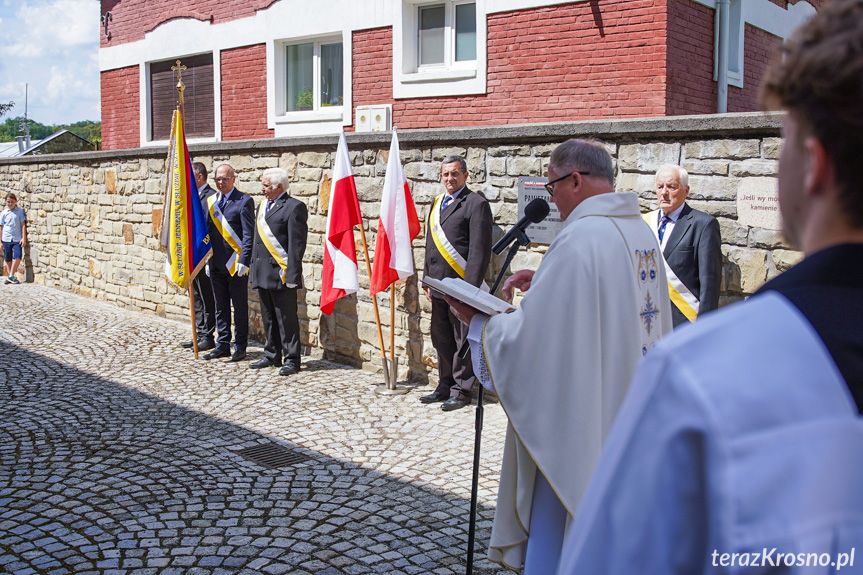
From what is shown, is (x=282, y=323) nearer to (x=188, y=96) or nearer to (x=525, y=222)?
(x=525, y=222)

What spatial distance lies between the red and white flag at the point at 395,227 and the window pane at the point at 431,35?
470 cm

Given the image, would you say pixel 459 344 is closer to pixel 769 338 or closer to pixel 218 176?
pixel 218 176

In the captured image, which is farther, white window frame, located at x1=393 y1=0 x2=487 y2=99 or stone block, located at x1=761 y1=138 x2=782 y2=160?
white window frame, located at x1=393 y1=0 x2=487 y2=99

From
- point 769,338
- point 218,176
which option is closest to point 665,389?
point 769,338

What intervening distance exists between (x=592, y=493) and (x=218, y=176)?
877cm

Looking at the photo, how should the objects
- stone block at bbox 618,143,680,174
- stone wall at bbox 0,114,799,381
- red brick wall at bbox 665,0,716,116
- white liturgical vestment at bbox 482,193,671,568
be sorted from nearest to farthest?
white liturgical vestment at bbox 482,193,671,568, stone wall at bbox 0,114,799,381, stone block at bbox 618,143,680,174, red brick wall at bbox 665,0,716,116

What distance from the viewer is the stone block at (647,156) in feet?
20.1

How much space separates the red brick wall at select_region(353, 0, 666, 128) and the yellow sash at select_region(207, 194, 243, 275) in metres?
3.70

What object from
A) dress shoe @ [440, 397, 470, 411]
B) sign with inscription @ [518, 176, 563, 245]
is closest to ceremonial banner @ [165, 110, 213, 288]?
dress shoe @ [440, 397, 470, 411]

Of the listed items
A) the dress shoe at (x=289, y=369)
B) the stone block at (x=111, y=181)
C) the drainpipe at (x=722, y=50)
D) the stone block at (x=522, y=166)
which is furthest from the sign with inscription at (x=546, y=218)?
the stone block at (x=111, y=181)

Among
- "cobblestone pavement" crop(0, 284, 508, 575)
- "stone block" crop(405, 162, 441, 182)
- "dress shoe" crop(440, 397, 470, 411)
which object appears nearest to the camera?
"cobblestone pavement" crop(0, 284, 508, 575)

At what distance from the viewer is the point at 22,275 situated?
16531 millimetres

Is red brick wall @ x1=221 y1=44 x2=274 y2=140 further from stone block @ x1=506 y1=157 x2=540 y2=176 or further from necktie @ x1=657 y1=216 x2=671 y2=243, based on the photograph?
necktie @ x1=657 y1=216 x2=671 y2=243

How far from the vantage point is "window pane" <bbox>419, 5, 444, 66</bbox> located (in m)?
11.8
